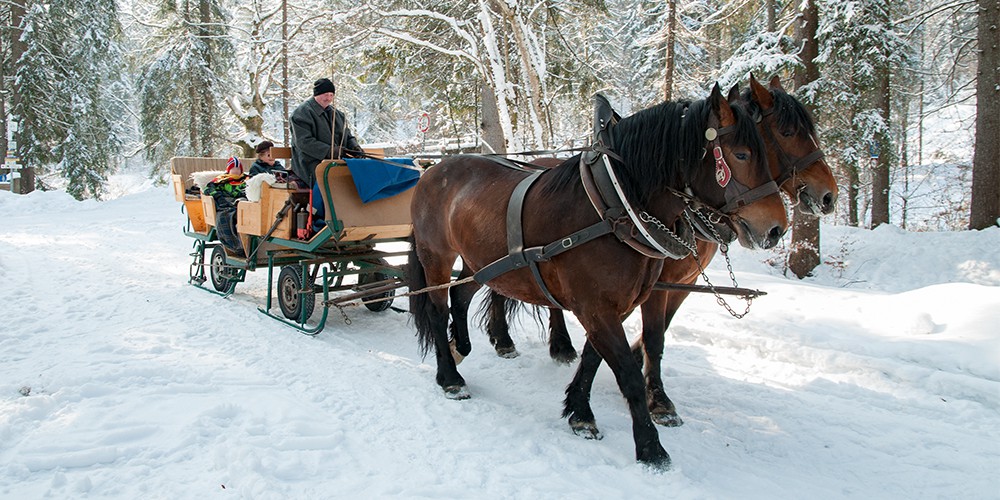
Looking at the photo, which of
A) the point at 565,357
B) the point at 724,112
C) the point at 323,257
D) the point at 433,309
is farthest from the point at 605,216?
the point at 323,257

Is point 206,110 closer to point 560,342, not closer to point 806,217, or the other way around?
point 806,217

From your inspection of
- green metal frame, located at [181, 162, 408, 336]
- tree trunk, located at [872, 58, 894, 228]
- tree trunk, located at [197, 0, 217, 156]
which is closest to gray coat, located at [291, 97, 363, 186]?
green metal frame, located at [181, 162, 408, 336]

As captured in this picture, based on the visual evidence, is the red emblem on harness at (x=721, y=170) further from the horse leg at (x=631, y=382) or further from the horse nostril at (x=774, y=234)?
the horse leg at (x=631, y=382)

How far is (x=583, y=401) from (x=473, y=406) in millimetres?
810

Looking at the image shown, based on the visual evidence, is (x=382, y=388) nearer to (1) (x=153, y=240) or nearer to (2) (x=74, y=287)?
(2) (x=74, y=287)

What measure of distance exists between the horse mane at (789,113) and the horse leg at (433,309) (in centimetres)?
241

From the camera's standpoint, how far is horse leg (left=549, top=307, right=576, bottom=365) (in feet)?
16.4

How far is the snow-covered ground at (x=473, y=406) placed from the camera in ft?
9.52

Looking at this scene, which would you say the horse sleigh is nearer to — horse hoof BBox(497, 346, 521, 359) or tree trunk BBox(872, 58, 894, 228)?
horse hoof BBox(497, 346, 521, 359)

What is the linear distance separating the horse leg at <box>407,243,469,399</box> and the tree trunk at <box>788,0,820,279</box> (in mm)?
7436

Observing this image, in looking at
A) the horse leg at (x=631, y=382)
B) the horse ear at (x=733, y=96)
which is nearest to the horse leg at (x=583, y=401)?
the horse leg at (x=631, y=382)

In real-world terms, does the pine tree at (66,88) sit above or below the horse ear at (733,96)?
above

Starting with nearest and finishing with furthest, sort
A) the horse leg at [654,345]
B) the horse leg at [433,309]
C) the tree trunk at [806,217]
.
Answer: the horse leg at [654,345] < the horse leg at [433,309] < the tree trunk at [806,217]

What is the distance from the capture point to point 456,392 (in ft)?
13.8
